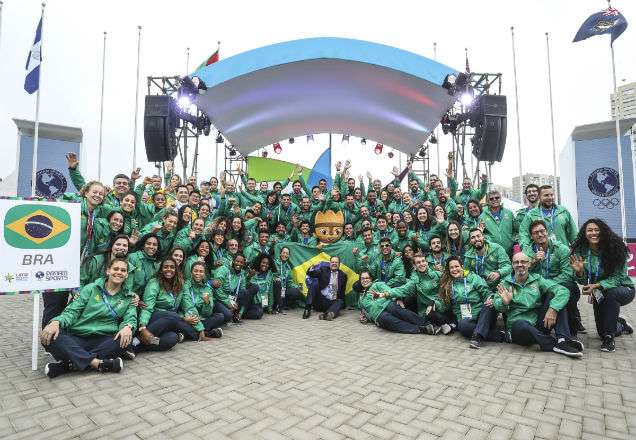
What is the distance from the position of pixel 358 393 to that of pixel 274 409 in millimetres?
677

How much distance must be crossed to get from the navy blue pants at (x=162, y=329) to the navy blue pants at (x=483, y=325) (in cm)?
343

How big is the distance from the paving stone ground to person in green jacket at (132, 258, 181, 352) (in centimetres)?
16

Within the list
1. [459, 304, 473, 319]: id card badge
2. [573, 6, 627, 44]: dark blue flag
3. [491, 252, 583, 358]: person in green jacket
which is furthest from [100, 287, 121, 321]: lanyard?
[573, 6, 627, 44]: dark blue flag

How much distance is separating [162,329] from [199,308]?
2.55 ft

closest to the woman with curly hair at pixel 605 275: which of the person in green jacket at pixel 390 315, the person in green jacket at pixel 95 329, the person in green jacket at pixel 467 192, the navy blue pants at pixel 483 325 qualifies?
the navy blue pants at pixel 483 325

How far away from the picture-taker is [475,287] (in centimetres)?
471

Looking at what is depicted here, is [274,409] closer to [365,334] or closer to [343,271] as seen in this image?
[365,334]

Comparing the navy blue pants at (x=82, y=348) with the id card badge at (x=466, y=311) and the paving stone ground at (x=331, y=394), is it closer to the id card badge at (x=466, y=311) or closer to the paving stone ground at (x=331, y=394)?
the paving stone ground at (x=331, y=394)

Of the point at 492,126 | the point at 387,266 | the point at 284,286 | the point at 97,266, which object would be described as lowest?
the point at 284,286

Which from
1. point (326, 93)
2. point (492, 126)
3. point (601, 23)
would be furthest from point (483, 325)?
point (326, 93)

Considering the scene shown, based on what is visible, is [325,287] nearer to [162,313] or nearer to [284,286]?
[284,286]

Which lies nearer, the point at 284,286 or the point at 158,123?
the point at 284,286

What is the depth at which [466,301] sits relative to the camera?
4.69 metres

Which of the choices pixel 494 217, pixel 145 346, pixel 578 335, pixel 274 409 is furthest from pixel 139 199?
pixel 578 335
